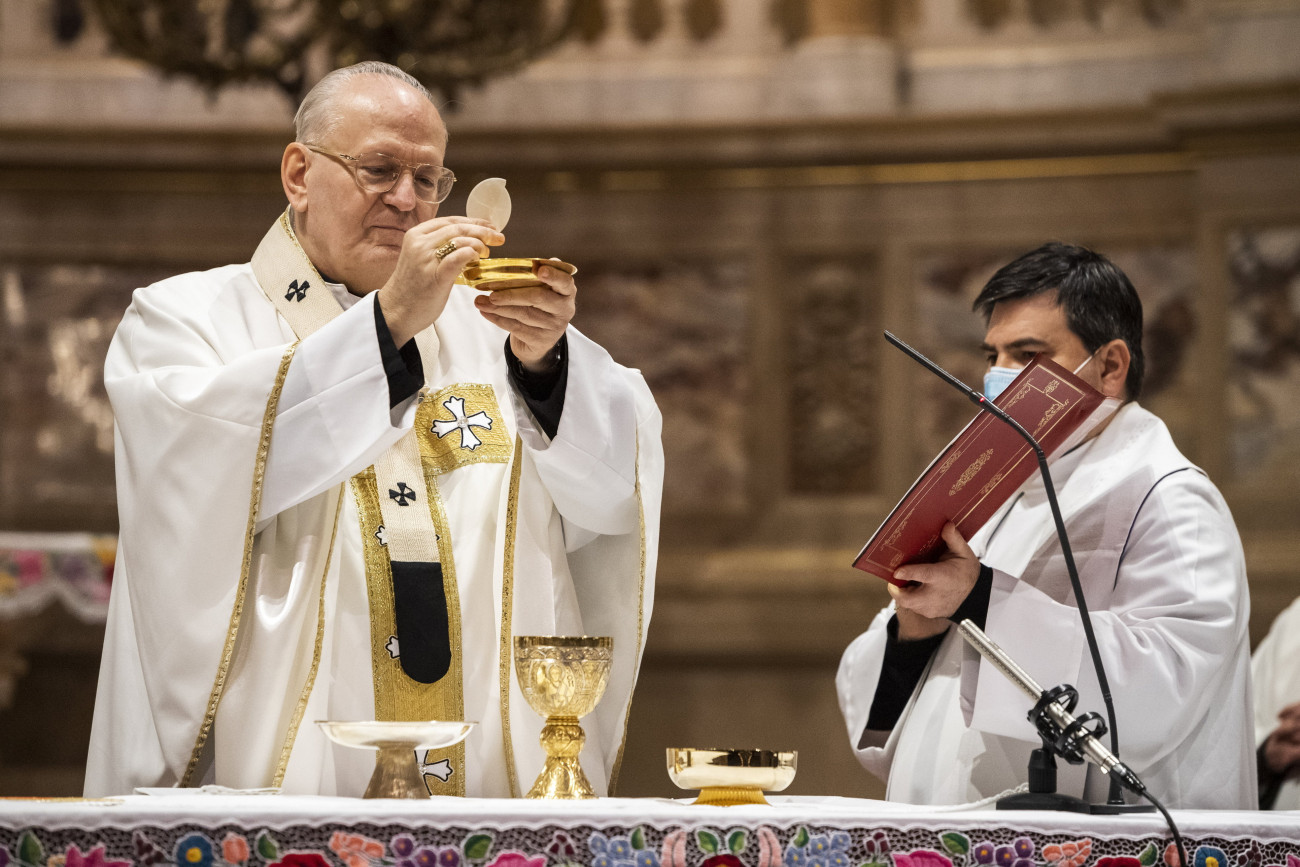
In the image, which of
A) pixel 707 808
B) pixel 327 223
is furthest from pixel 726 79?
pixel 707 808

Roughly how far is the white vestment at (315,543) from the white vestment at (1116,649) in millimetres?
642

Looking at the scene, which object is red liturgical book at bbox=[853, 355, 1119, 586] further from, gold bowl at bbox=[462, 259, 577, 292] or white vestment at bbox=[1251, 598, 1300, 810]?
white vestment at bbox=[1251, 598, 1300, 810]

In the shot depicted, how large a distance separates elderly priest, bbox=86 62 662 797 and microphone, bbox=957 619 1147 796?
2.62ft

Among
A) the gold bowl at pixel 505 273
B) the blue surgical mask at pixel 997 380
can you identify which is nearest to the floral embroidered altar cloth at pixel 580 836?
the gold bowl at pixel 505 273

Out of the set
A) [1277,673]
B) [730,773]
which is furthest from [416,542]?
[1277,673]

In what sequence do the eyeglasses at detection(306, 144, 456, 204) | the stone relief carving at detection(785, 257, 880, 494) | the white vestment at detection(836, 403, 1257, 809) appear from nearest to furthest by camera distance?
the white vestment at detection(836, 403, 1257, 809) → the eyeglasses at detection(306, 144, 456, 204) → the stone relief carving at detection(785, 257, 880, 494)

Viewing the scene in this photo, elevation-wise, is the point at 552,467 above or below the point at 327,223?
below

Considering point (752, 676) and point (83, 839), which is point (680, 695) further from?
point (83, 839)

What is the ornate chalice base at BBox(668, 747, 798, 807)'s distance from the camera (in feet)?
8.00

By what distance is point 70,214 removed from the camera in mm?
7559

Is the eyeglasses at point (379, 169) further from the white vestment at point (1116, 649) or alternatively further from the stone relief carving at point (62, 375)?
Result: the stone relief carving at point (62, 375)

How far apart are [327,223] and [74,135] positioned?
4772 millimetres

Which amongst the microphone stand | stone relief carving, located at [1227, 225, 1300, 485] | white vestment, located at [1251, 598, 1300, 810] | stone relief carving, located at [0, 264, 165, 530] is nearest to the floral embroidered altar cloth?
the microphone stand

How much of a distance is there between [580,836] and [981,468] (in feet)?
3.27
